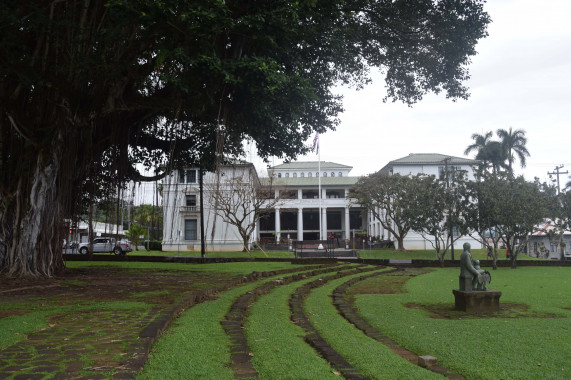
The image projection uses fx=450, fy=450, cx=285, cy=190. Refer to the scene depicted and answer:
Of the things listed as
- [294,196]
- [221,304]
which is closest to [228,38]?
[221,304]

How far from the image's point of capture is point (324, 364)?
14.1 feet

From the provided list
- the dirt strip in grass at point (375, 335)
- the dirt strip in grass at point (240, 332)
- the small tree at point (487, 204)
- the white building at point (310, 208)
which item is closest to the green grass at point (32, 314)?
the dirt strip in grass at point (240, 332)

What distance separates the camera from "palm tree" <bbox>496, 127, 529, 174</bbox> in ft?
141

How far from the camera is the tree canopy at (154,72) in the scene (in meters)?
9.16

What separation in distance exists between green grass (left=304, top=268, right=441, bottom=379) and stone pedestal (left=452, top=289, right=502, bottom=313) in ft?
7.96

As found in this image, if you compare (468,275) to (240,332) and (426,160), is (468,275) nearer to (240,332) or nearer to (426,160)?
(240,332)

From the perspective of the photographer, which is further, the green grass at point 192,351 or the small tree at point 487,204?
the small tree at point 487,204

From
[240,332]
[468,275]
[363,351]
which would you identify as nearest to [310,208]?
[468,275]

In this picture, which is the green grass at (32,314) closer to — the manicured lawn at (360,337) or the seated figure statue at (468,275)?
the manicured lawn at (360,337)

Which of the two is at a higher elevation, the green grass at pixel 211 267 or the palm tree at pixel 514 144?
the palm tree at pixel 514 144

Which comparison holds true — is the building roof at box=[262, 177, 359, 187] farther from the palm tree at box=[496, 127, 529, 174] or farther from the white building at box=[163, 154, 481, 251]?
the palm tree at box=[496, 127, 529, 174]

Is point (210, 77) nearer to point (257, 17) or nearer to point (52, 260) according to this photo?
point (257, 17)

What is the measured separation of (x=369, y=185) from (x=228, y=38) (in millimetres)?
30627

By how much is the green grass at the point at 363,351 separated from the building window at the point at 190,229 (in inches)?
1289
